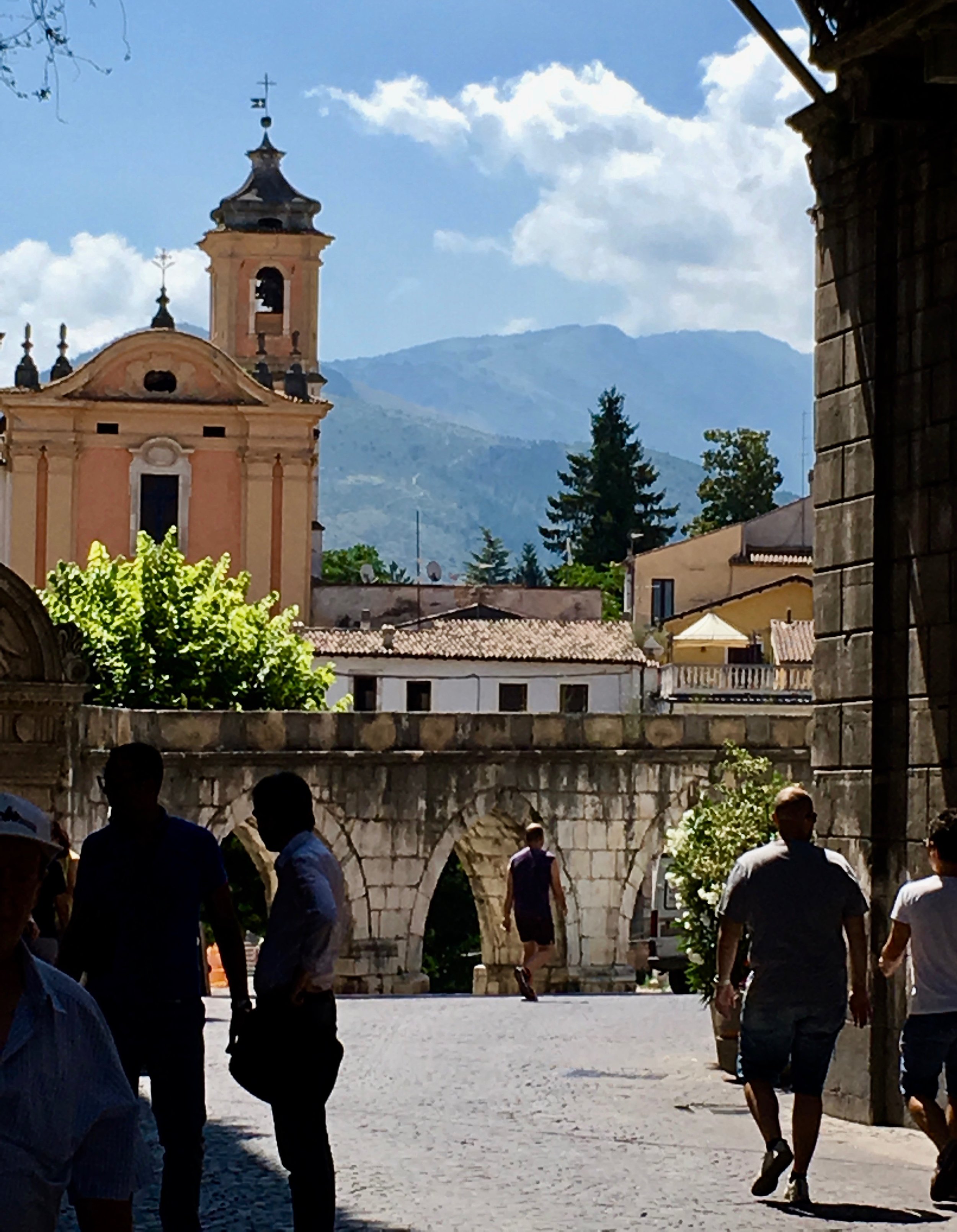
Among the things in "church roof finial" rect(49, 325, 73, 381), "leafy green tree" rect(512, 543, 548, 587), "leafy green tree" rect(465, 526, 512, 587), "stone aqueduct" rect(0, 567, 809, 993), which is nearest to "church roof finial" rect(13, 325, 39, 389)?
"church roof finial" rect(49, 325, 73, 381)

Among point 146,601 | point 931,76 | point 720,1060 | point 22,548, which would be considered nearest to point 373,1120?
point 720,1060

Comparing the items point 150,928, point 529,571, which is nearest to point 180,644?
point 150,928

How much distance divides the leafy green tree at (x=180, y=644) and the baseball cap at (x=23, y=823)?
37288 millimetres

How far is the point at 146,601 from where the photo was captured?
43875mm

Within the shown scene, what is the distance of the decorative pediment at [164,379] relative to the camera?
189 ft

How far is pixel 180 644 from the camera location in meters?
43.2

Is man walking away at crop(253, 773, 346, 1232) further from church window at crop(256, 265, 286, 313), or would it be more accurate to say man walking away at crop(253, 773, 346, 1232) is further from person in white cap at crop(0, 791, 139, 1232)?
church window at crop(256, 265, 286, 313)

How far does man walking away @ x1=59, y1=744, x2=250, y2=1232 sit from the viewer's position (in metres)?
8.16

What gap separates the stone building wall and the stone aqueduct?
2 centimetres

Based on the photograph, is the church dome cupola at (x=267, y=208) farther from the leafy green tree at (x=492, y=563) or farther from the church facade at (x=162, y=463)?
the leafy green tree at (x=492, y=563)

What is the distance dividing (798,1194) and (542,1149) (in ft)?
5.70

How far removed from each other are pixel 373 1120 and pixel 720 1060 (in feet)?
10.4

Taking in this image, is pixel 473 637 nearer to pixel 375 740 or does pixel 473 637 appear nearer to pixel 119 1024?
pixel 375 740

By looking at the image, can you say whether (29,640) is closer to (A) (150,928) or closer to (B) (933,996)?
(B) (933,996)
